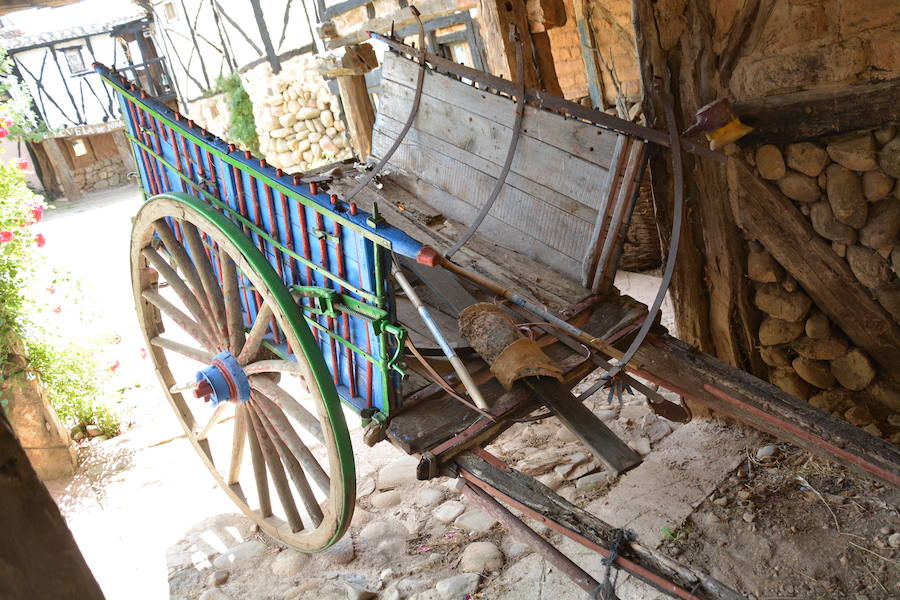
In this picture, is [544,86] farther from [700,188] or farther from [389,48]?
[700,188]

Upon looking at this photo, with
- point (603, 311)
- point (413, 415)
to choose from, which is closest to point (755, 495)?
point (603, 311)

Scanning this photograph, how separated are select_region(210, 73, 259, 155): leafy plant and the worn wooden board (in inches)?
323

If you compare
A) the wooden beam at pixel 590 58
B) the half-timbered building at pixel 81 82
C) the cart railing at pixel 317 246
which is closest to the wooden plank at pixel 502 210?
the cart railing at pixel 317 246

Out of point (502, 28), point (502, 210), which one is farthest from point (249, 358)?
point (502, 28)

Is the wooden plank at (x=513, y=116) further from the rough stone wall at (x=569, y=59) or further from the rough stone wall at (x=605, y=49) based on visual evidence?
the rough stone wall at (x=569, y=59)

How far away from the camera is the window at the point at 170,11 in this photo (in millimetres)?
11996

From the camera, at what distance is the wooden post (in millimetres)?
16984

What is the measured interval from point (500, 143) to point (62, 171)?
57.4ft

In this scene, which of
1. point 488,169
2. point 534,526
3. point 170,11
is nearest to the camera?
point 534,526

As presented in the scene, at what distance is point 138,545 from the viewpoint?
11.0 ft

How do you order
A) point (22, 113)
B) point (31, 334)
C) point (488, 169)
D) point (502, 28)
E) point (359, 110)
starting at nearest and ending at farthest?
point (488, 169) → point (502, 28) → point (31, 334) → point (359, 110) → point (22, 113)

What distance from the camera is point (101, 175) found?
58.5ft

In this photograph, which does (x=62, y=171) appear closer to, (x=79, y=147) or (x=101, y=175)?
(x=79, y=147)

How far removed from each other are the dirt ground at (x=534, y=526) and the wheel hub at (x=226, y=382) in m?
0.82
